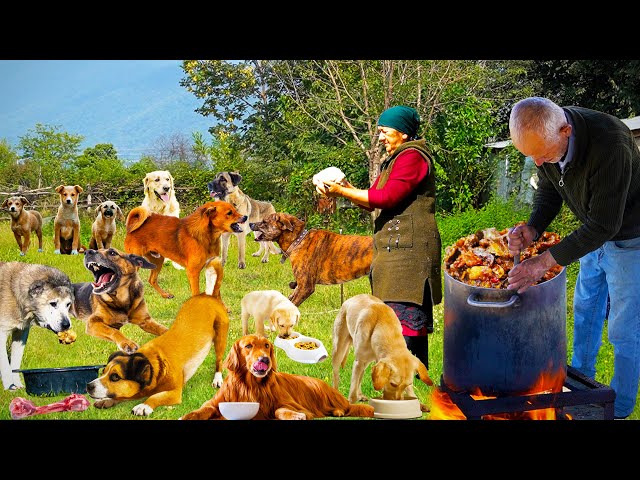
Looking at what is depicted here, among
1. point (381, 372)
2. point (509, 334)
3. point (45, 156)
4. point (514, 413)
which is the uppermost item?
point (45, 156)

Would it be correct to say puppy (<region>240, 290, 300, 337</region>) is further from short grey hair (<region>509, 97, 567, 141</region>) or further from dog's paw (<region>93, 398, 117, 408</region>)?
short grey hair (<region>509, 97, 567, 141</region>)

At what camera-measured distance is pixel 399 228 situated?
5.18 meters

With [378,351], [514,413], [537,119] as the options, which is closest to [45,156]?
[378,351]

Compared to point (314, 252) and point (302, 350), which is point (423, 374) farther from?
point (314, 252)

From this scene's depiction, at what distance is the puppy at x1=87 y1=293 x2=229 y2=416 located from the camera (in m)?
5.19

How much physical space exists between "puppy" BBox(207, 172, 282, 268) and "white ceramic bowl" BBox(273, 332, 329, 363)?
559 mm

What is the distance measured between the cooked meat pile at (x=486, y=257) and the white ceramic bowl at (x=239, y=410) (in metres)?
1.49

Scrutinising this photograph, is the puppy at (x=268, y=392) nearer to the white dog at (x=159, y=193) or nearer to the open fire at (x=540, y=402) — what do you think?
the open fire at (x=540, y=402)

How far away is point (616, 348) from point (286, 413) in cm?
210

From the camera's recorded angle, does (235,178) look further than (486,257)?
Yes

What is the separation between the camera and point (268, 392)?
5.09 m

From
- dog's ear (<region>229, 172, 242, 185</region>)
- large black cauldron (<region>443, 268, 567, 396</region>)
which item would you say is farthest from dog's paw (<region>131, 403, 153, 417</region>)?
large black cauldron (<region>443, 268, 567, 396</region>)

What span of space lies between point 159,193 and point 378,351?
183 centimetres
